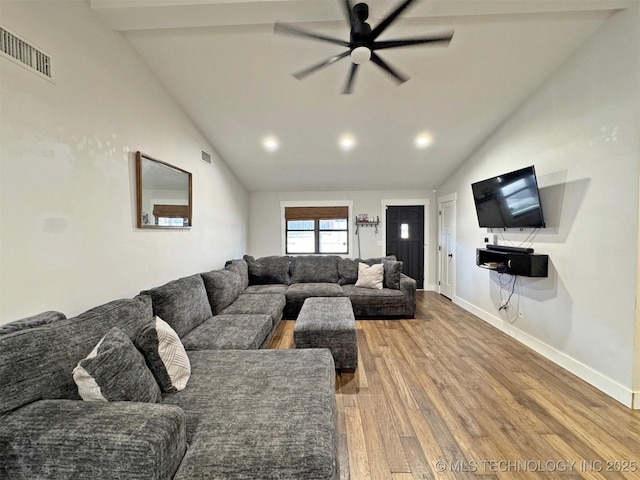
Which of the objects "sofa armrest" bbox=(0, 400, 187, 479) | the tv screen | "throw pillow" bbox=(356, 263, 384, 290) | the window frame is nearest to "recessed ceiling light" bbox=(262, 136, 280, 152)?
the window frame

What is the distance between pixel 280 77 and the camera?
286cm

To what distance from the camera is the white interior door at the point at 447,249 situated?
504 centimetres

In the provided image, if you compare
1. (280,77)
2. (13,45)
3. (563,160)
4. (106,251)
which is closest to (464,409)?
(563,160)

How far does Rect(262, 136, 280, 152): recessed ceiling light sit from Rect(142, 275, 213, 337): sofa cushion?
7.63ft

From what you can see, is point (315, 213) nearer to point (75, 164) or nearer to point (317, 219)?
point (317, 219)

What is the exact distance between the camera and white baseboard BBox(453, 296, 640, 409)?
6.61ft

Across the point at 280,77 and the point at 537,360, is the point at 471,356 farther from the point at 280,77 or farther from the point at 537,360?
the point at 280,77

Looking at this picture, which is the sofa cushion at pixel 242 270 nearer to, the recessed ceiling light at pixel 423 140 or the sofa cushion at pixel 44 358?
the sofa cushion at pixel 44 358

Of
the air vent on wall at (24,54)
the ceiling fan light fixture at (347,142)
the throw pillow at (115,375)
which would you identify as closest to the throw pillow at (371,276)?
the ceiling fan light fixture at (347,142)

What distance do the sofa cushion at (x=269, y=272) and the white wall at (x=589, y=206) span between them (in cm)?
341

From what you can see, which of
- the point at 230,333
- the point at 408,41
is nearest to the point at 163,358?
the point at 230,333

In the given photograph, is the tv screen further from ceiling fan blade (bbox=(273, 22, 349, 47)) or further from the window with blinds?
the window with blinds

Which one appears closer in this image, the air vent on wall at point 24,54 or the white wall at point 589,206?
the air vent on wall at point 24,54

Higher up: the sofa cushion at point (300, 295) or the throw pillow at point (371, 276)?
the throw pillow at point (371, 276)
